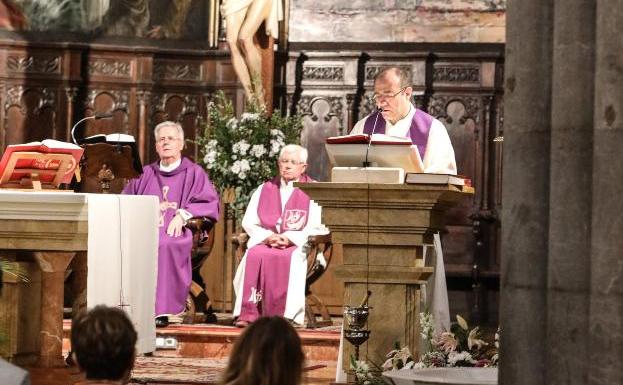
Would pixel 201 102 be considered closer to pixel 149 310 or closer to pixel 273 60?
pixel 273 60

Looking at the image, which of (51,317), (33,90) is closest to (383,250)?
(51,317)

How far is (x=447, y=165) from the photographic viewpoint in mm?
8047

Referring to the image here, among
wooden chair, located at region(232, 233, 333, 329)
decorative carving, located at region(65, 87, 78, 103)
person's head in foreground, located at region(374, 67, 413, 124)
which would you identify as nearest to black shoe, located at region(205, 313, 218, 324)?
wooden chair, located at region(232, 233, 333, 329)

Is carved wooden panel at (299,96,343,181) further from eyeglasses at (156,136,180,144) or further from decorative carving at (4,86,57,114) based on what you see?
eyeglasses at (156,136,180,144)

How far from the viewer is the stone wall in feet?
46.3

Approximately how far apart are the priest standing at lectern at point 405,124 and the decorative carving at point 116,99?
615 centimetres

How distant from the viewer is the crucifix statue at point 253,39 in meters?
13.3

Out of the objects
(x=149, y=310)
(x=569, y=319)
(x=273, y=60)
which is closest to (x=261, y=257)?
(x=149, y=310)

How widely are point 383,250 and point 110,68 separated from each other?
7.88m

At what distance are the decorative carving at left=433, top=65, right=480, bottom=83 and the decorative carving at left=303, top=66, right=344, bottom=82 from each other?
3.20ft

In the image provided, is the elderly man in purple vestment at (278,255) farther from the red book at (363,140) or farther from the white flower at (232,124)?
the red book at (363,140)

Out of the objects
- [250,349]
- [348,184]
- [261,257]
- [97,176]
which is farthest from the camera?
[261,257]

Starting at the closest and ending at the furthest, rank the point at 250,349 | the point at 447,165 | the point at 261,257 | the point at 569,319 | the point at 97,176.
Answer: the point at 250,349, the point at 569,319, the point at 447,165, the point at 97,176, the point at 261,257

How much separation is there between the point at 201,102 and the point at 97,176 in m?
4.52
